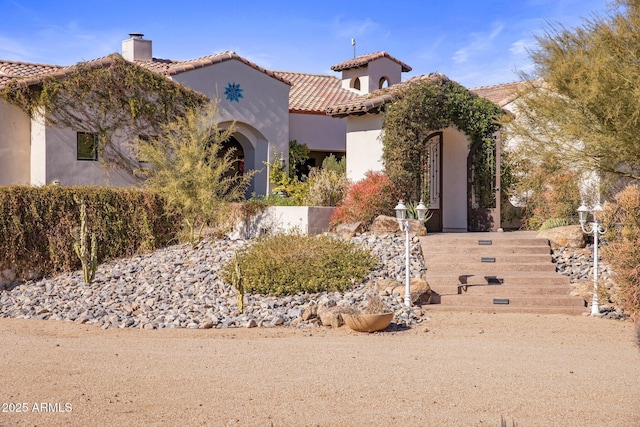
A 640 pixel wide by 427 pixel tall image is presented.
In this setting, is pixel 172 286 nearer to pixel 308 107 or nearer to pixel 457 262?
pixel 457 262

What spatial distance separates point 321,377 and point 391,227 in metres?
8.83

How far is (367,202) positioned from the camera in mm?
16203

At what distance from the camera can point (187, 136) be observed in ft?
62.2

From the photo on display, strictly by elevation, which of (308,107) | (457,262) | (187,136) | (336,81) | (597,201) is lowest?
(457,262)

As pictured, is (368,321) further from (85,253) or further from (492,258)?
(85,253)

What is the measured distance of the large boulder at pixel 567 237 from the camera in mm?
14438

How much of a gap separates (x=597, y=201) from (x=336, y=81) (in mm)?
16475

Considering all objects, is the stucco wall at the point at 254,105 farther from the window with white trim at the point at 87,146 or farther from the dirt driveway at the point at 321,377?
the dirt driveway at the point at 321,377

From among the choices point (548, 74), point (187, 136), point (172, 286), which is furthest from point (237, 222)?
point (548, 74)

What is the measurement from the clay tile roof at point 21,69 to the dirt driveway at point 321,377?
40.3 feet

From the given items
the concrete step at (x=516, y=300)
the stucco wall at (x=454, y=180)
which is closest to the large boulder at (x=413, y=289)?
the concrete step at (x=516, y=300)

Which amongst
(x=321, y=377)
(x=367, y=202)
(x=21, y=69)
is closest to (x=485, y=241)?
(x=367, y=202)

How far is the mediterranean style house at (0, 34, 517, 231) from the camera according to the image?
61.9 ft

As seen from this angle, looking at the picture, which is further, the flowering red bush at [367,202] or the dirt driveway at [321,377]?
the flowering red bush at [367,202]
